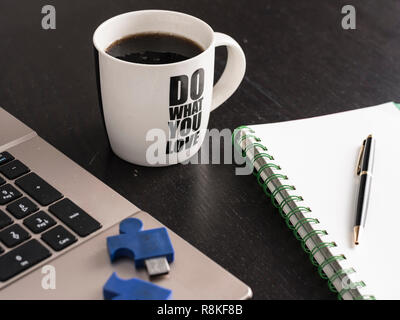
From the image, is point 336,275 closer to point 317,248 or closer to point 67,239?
point 317,248

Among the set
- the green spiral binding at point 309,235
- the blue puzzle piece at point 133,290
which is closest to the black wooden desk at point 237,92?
the green spiral binding at point 309,235

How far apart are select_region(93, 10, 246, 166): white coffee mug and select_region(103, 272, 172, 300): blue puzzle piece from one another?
0.67 feet

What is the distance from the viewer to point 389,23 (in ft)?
3.52

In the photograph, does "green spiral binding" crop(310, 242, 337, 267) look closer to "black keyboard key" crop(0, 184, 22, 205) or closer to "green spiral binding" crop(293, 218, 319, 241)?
"green spiral binding" crop(293, 218, 319, 241)

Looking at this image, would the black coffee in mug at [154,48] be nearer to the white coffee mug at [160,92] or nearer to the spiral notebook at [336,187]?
the white coffee mug at [160,92]

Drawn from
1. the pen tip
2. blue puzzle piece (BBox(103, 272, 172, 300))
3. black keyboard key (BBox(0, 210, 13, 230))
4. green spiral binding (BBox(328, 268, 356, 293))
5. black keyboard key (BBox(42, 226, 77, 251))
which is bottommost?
green spiral binding (BBox(328, 268, 356, 293))

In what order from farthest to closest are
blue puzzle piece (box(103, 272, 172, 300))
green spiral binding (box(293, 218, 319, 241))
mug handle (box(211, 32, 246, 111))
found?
1. mug handle (box(211, 32, 246, 111))
2. green spiral binding (box(293, 218, 319, 241))
3. blue puzzle piece (box(103, 272, 172, 300))

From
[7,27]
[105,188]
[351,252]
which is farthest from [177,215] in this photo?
[7,27]

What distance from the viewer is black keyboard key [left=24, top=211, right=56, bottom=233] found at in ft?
2.00

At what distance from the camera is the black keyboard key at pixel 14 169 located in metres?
0.67

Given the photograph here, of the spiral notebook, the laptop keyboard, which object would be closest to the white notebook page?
the spiral notebook

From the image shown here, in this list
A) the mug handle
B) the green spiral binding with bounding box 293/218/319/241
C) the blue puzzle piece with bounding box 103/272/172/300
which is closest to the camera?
the blue puzzle piece with bounding box 103/272/172/300

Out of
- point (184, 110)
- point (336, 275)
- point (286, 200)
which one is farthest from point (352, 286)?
point (184, 110)
